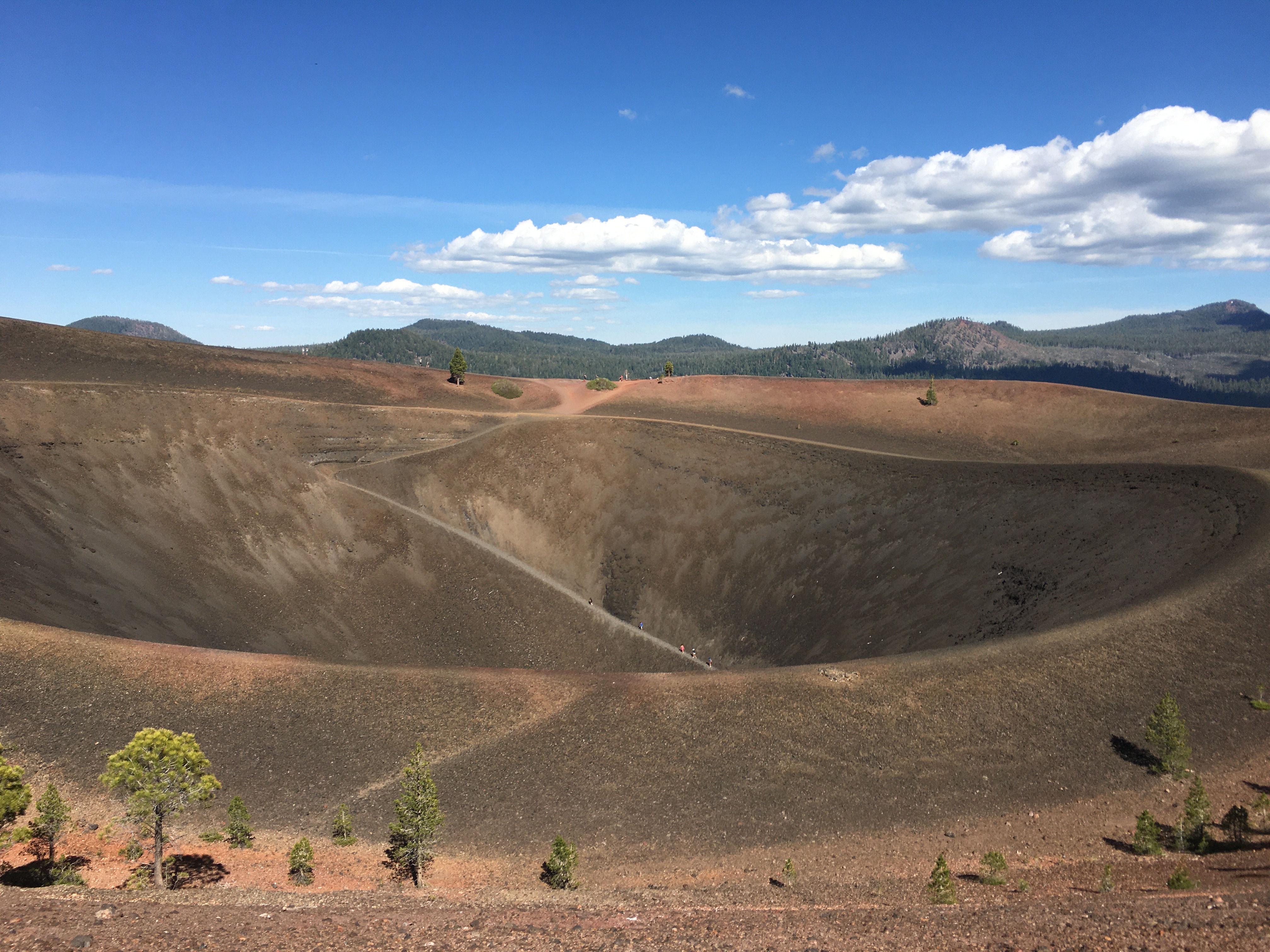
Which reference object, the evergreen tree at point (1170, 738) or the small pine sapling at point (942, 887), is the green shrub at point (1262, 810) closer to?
the evergreen tree at point (1170, 738)

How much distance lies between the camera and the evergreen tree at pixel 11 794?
18484mm

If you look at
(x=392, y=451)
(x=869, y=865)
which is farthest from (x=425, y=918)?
(x=392, y=451)

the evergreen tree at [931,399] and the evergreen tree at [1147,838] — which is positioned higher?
the evergreen tree at [931,399]

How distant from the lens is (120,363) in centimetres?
6950

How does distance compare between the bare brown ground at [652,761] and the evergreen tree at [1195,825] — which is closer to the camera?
the bare brown ground at [652,761]

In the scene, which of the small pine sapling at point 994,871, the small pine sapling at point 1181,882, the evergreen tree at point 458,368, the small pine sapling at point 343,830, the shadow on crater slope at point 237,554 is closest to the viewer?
the small pine sapling at point 1181,882

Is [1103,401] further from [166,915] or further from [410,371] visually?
[166,915]

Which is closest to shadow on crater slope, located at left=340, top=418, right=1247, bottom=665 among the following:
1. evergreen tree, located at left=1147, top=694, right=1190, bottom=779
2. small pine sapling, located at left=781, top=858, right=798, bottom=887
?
evergreen tree, located at left=1147, top=694, right=1190, bottom=779

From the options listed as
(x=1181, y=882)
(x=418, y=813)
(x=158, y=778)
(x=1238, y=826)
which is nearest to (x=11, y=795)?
(x=158, y=778)

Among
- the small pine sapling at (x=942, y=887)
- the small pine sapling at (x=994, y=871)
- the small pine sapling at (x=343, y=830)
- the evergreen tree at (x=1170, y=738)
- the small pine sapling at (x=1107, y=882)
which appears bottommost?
the small pine sapling at (x=343, y=830)

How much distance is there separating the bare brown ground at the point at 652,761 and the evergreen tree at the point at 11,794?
2652 mm

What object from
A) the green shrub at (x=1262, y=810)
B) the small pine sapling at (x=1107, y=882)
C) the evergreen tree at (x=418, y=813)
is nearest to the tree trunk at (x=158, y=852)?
the evergreen tree at (x=418, y=813)

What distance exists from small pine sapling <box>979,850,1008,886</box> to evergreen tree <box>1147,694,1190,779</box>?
25.6 feet

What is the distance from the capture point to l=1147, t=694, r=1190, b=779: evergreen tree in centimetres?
2305
